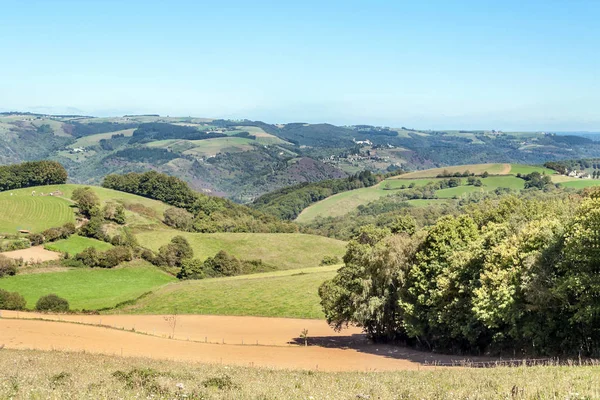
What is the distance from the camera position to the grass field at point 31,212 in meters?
130

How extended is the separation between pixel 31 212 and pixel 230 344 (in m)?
112

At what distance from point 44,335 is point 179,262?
7845 centimetres

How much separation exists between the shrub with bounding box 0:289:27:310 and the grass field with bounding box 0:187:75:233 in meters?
51.3

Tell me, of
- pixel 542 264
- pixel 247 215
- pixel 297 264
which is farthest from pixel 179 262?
pixel 542 264

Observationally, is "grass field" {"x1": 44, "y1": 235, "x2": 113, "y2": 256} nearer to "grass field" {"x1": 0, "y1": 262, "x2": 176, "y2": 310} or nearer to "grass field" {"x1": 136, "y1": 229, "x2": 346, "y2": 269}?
"grass field" {"x1": 136, "y1": 229, "x2": 346, "y2": 269}

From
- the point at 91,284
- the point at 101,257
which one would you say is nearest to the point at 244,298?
the point at 91,284

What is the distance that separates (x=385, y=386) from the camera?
1706cm

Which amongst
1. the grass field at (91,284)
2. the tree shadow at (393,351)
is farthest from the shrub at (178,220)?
the tree shadow at (393,351)

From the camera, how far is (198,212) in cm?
18638

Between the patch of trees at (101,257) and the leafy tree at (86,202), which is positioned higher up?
the leafy tree at (86,202)

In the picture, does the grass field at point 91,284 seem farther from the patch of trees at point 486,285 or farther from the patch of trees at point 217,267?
the patch of trees at point 486,285

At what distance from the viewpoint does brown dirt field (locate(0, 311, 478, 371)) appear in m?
39.0

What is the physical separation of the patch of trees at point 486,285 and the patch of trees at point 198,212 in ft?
360

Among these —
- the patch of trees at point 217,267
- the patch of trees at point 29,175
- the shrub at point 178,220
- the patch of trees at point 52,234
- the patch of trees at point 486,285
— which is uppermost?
the patch of trees at point 486,285
